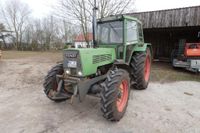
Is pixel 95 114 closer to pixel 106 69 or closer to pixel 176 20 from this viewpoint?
pixel 106 69

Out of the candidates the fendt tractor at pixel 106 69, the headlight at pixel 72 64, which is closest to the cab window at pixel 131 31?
the fendt tractor at pixel 106 69

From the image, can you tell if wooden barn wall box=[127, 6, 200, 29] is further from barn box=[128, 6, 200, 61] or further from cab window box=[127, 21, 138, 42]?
cab window box=[127, 21, 138, 42]

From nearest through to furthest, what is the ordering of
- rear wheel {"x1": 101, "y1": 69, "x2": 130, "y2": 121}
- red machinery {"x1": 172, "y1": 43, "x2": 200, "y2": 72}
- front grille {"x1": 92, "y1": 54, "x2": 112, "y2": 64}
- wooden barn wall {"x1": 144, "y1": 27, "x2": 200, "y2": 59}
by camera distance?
rear wheel {"x1": 101, "y1": 69, "x2": 130, "y2": 121}, front grille {"x1": 92, "y1": 54, "x2": 112, "y2": 64}, red machinery {"x1": 172, "y1": 43, "x2": 200, "y2": 72}, wooden barn wall {"x1": 144, "y1": 27, "x2": 200, "y2": 59}

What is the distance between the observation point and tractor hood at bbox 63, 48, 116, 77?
3.07 metres

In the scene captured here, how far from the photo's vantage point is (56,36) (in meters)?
32.9

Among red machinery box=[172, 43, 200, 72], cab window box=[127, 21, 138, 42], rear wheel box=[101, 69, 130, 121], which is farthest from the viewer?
red machinery box=[172, 43, 200, 72]

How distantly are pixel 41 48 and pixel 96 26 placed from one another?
96.7 ft

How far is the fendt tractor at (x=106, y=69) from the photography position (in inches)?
120

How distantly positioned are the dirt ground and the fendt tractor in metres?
0.27

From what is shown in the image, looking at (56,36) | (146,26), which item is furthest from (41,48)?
(146,26)

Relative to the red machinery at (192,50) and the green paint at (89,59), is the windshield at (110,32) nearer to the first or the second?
the green paint at (89,59)

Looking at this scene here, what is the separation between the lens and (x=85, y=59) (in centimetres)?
311

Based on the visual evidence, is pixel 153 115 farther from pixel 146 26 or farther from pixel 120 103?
pixel 146 26

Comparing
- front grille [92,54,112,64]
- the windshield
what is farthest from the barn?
front grille [92,54,112,64]
